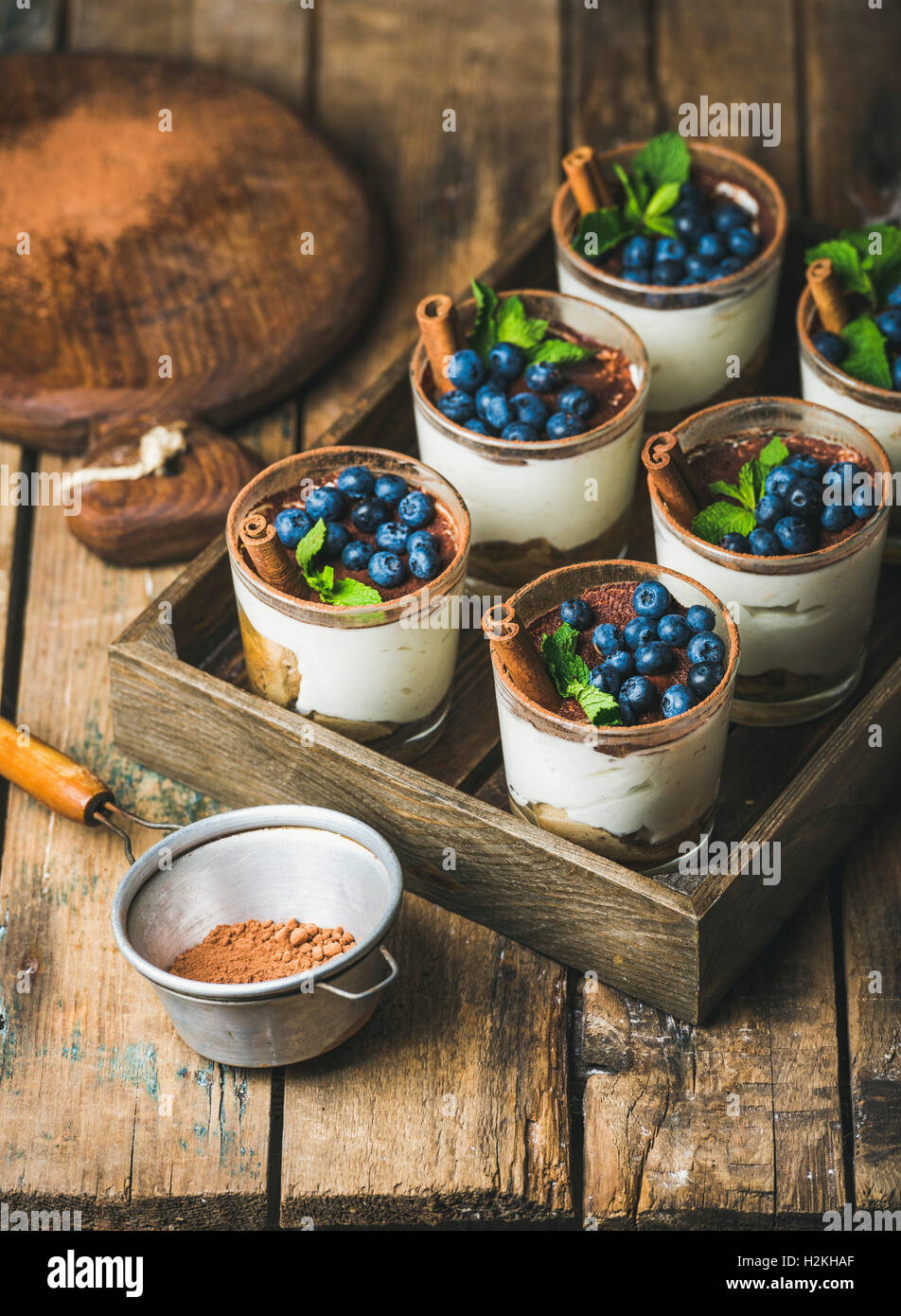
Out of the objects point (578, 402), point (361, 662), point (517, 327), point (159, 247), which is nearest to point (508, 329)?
point (517, 327)

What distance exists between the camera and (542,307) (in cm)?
187

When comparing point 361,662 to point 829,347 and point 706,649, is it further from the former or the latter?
point 829,347

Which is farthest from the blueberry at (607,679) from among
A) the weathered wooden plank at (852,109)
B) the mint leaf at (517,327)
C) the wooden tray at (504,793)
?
the weathered wooden plank at (852,109)

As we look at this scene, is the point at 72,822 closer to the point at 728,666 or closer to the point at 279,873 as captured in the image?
the point at 279,873

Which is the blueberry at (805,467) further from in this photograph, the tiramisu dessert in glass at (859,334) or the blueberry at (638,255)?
the blueberry at (638,255)

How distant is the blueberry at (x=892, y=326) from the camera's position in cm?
182

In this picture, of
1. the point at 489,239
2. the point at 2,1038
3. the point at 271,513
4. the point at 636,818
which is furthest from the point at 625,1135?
the point at 489,239

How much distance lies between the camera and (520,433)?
1.72m

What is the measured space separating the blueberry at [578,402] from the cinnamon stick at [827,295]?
29 cm

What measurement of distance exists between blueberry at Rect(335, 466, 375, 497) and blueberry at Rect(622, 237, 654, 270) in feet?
1.52

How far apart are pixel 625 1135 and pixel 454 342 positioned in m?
0.83

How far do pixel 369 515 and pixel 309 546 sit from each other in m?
0.08

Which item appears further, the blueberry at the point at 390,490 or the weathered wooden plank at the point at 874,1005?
the blueberry at the point at 390,490

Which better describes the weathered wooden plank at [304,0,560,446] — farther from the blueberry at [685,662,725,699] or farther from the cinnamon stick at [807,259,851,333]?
the blueberry at [685,662,725,699]
